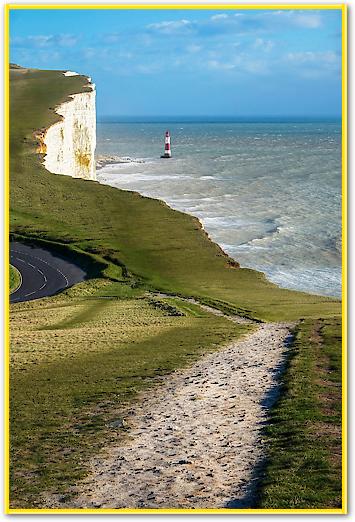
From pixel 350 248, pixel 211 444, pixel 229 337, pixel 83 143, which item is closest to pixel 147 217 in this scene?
pixel 83 143

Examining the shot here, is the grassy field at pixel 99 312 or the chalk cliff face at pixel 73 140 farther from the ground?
the chalk cliff face at pixel 73 140

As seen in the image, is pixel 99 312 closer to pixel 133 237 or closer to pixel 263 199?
pixel 133 237

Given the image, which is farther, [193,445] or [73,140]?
[73,140]

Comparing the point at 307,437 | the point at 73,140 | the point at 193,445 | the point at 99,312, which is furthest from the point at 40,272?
the point at 73,140

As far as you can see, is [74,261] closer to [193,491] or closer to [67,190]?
[67,190]

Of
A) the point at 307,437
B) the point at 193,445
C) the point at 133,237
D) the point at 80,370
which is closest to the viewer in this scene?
the point at 307,437

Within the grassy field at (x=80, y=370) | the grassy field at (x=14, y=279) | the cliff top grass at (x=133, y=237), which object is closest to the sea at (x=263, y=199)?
the cliff top grass at (x=133, y=237)

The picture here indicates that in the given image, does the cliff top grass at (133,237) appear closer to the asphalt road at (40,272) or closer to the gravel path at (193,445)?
the asphalt road at (40,272)
